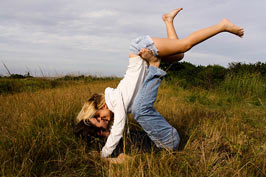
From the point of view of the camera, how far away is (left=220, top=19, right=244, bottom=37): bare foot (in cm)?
255

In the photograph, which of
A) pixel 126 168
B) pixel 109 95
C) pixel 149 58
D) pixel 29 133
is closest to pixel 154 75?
pixel 149 58

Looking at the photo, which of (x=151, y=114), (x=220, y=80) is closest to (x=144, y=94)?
(x=151, y=114)

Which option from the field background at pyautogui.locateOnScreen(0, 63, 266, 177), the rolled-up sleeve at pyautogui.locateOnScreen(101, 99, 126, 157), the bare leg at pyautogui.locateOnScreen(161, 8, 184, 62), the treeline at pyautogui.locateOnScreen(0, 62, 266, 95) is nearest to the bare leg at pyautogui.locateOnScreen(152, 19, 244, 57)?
the bare leg at pyautogui.locateOnScreen(161, 8, 184, 62)

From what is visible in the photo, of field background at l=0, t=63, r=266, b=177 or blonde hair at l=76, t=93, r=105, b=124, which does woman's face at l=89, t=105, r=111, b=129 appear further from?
field background at l=0, t=63, r=266, b=177

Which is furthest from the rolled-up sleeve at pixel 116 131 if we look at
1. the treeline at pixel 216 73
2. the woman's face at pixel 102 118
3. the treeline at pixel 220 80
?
the treeline at pixel 216 73

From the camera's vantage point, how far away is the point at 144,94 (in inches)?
94.9

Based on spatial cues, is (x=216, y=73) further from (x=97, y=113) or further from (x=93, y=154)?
(x=93, y=154)

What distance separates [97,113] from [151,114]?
0.70 m

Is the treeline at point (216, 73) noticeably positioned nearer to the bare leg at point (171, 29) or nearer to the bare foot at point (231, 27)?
the bare leg at point (171, 29)

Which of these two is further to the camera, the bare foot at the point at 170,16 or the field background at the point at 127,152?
the bare foot at the point at 170,16

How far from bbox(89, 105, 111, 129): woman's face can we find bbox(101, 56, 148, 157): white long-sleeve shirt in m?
0.18

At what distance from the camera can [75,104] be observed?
3744 millimetres

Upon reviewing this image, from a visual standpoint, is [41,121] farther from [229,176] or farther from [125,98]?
[229,176]

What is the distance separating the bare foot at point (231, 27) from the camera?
100 inches
